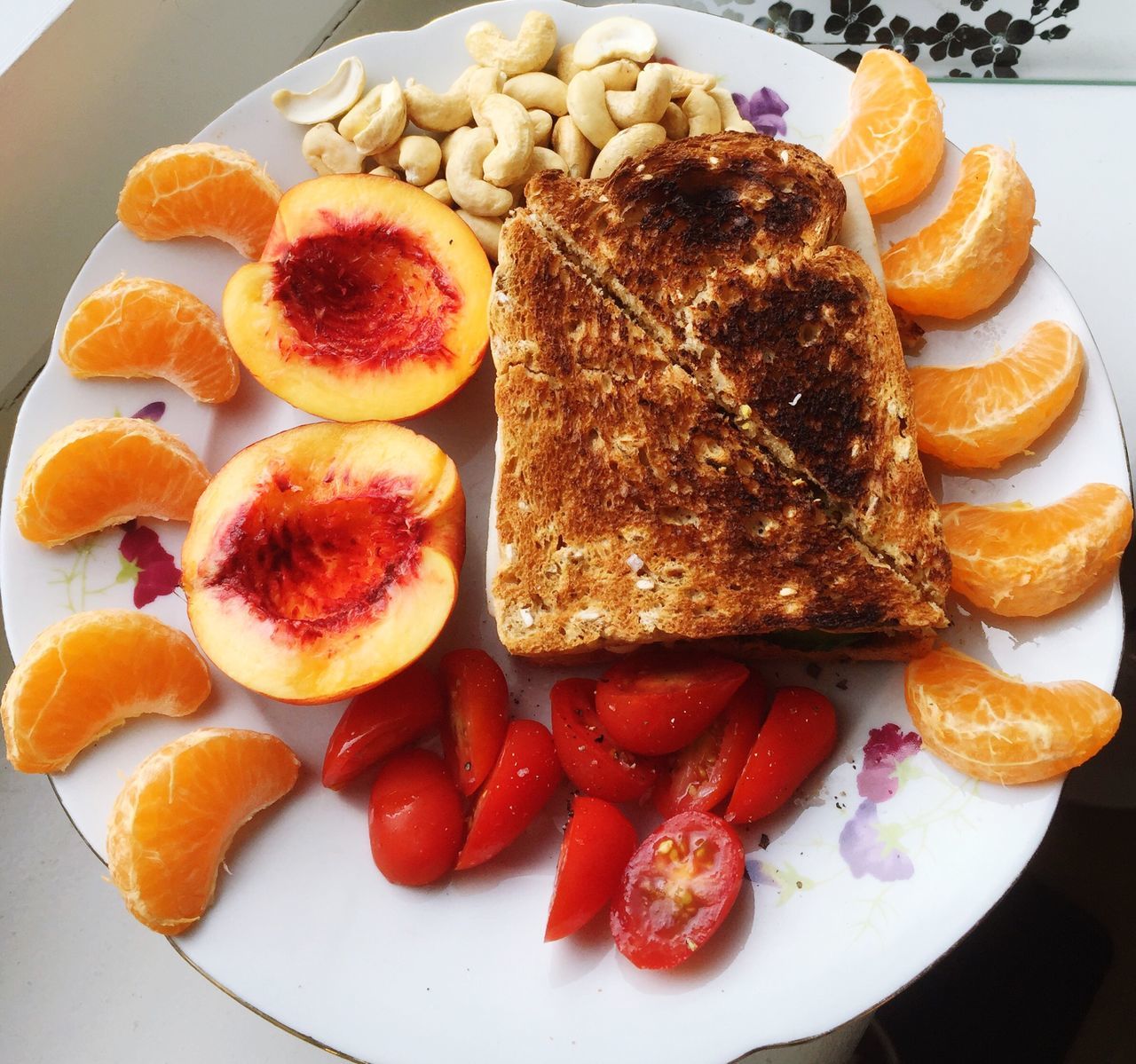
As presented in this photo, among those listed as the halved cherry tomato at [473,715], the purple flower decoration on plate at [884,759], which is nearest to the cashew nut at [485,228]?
the halved cherry tomato at [473,715]

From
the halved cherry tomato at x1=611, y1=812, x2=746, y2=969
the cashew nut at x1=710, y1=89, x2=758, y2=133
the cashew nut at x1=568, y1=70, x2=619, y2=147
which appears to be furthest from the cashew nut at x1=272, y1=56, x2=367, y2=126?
the halved cherry tomato at x1=611, y1=812, x2=746, y2=969

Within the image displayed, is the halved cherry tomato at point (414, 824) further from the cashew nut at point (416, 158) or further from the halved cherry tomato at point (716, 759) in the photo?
the cashew nut at point (416, 158)

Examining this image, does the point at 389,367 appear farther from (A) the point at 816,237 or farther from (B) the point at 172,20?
(B) the point at 172,20

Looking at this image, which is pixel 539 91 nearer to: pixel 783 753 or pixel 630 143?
pixel 630 143

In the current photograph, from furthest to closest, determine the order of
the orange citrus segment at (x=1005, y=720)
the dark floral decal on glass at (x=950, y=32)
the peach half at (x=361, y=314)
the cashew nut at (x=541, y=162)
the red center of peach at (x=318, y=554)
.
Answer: the dark floral decal on glass at (x=950, y=32) → the cashew nut at (x=541, y=162) → the peach half at (x=361, y=314) → the red center of peach at (x=318, y=554) → the orange citrus segment at (x=1005, y=720)

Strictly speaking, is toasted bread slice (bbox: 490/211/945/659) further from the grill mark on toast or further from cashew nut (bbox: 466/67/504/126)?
cashew nut (bbox: 466/67/504/126)

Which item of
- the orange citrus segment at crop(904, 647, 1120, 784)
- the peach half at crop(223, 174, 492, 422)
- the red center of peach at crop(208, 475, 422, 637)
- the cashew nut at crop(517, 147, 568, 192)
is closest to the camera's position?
the orange citrus segment at crop(904, 647, 1120, 784)
